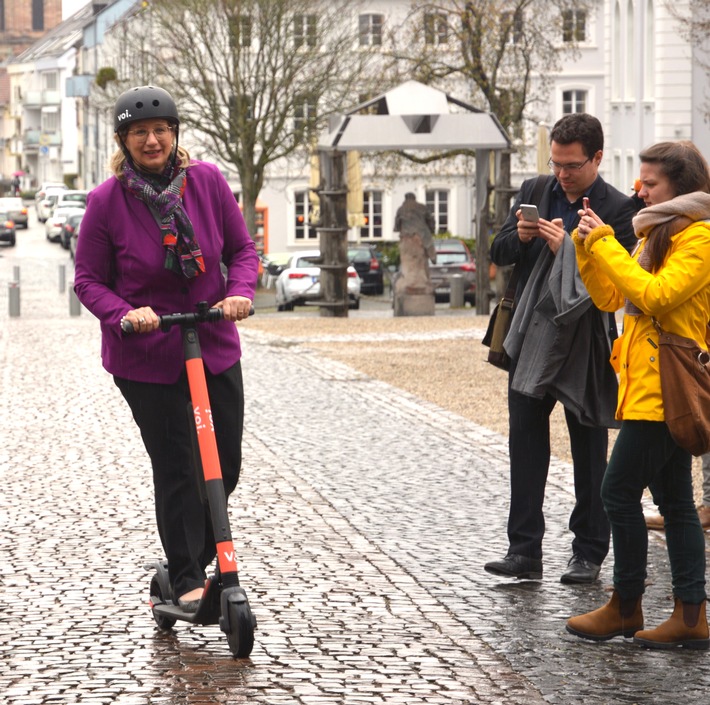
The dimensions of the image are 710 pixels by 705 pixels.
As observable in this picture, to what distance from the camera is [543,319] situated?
6.59 metres

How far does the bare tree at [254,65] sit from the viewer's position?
44.5 metres

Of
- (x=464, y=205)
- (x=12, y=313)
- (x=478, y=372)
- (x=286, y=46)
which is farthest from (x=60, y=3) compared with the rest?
(x=478, y=372)

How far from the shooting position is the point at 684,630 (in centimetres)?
558

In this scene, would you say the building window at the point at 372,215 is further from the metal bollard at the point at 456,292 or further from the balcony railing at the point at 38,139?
the balcony railing at the point at 38,139

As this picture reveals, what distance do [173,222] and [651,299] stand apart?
161 centimetres

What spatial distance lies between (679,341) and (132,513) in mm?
3859

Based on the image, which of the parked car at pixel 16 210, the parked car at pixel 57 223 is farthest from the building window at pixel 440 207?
the parked car at pixel 16 210

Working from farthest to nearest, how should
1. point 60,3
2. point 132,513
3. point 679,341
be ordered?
point 60,3, point 132,513, point 679,341

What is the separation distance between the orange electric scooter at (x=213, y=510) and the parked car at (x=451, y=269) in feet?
104

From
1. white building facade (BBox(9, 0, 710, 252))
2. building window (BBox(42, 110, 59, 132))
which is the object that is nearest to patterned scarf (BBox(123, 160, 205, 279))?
white building facade (BBox(9, 0, 710, 252))

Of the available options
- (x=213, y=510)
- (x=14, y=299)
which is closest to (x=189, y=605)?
(x=213, y=510)

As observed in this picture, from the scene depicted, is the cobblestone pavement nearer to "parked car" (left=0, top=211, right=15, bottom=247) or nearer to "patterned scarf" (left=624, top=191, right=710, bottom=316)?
"patterned scarf" (left=624, top=191, right=710, bottom=316)

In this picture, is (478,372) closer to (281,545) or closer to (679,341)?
(281,545)

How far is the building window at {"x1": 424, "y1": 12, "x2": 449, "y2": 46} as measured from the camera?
3744cm
